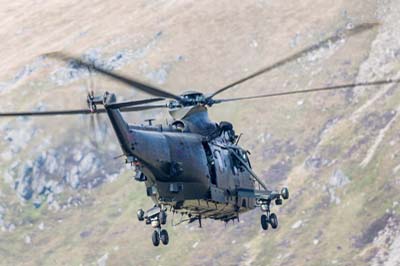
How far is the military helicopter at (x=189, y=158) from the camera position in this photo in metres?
76.2

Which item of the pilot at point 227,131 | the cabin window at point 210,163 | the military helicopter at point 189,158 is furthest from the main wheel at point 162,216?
the pilot at point 227,131

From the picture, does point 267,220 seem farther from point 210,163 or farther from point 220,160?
point 210,163

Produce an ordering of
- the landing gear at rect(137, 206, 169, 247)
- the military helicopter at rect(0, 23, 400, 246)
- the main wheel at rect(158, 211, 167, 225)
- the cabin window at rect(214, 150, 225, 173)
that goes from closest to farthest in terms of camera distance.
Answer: the military helicopter at rect(0, 23, 400, 246) → the main wheel at rect(158, 211, 167, 225) → the landing gear at rect(137, 206, 169, 247) → the cabin window at rect(214, 150, 225, 173)

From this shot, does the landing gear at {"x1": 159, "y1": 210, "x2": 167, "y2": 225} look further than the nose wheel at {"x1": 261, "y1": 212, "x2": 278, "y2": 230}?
No

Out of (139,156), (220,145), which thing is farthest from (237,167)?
(139,156)

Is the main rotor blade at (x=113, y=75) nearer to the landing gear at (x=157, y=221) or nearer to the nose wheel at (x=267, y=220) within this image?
the landing gear at (x=157, y=221)

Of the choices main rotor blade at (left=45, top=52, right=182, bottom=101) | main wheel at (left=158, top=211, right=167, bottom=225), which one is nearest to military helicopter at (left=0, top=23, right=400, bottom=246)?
main wheel at (left=158, top=211, right=167, bottom=225)

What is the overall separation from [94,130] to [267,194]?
22065mm

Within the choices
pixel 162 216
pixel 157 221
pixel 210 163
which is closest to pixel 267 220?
pixel 210 163

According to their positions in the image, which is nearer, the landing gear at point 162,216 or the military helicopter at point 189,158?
the military helicopter at point 189,158

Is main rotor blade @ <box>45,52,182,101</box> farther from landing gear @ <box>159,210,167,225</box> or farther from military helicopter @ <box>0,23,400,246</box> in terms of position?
landing gear @ <box>159,210,167,225</box>

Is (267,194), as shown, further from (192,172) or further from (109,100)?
(109,100)

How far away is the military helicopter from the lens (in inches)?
3002

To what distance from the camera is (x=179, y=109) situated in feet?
284
